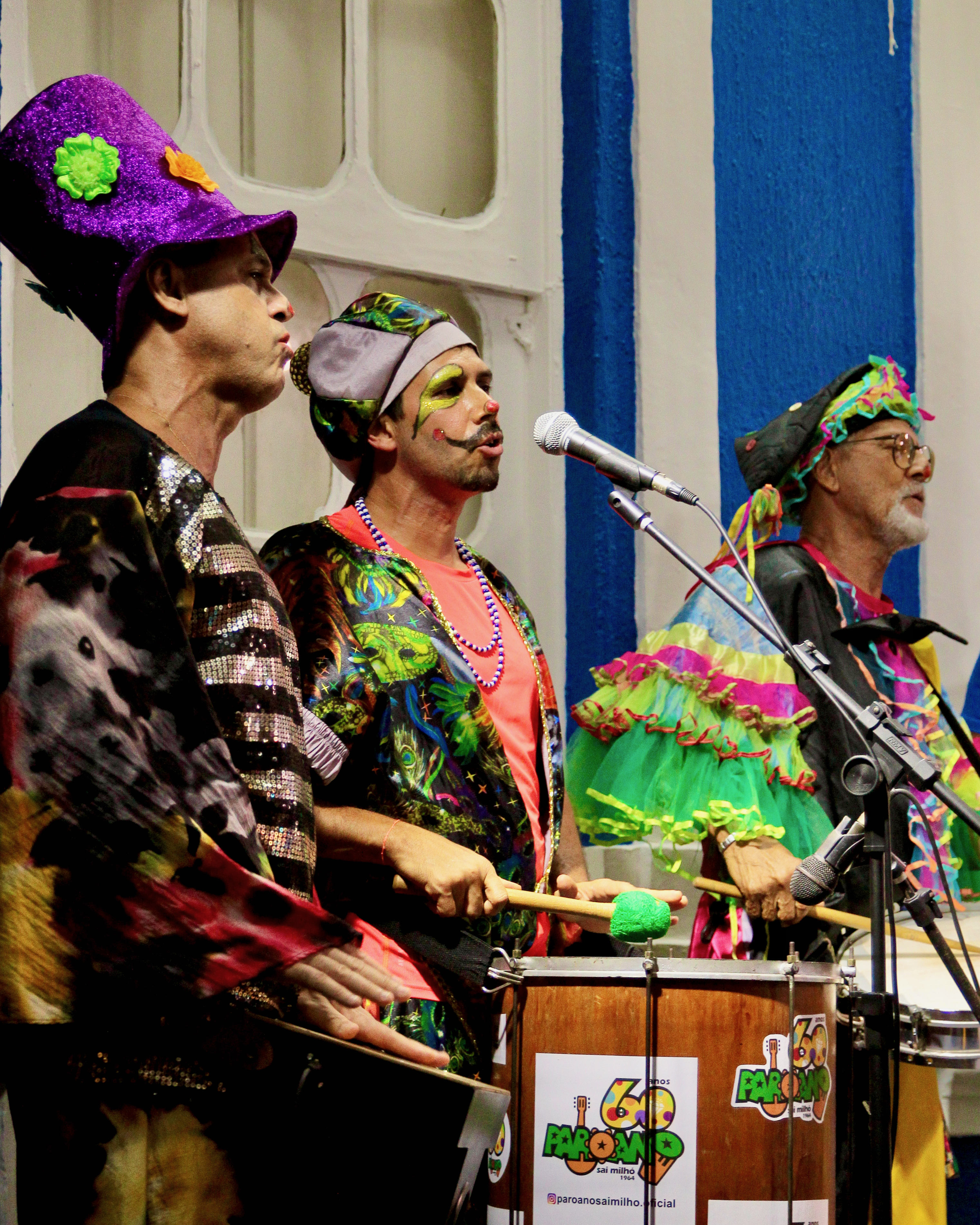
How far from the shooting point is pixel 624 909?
208 cm

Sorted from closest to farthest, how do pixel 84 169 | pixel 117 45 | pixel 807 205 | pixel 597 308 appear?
pixel 84 169, pixel 117 45, pixel 597 308, pixel 807 205

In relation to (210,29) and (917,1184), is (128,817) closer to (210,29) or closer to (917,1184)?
(917,1184)

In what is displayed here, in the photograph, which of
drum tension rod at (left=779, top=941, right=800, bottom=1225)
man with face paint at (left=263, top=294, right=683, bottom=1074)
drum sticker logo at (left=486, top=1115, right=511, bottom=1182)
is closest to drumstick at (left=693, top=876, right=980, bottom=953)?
man with face paint at (left=263, top=294, right=683, bottom=1074)

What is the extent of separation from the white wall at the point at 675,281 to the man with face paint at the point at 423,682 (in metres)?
0.94

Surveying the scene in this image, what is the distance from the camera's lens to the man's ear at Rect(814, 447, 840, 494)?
11.4 feet

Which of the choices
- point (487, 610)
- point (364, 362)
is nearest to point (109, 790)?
point (487, 610)

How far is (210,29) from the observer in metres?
3.30

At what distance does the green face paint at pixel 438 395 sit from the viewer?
2633 mm

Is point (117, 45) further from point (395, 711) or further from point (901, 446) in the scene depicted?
point (901, 446)

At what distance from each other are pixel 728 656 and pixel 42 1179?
6.09ft

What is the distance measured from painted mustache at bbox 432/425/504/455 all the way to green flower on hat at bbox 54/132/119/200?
33.7 inches

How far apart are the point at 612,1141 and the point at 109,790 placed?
85 cm

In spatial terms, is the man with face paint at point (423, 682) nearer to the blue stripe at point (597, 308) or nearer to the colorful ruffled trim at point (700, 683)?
the colorful ruffled trim at point (700, 683)

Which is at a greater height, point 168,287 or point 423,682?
point 168,287
